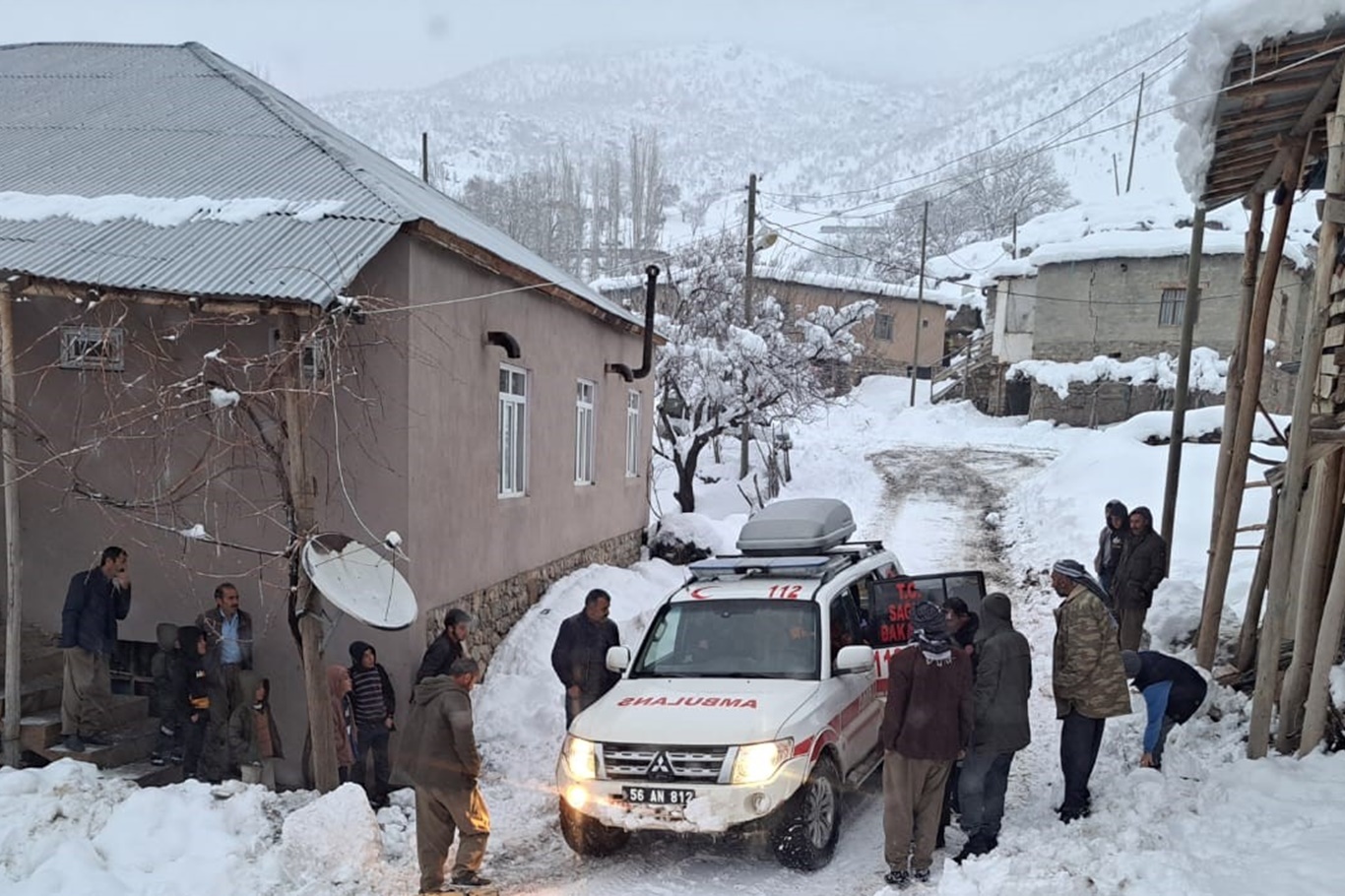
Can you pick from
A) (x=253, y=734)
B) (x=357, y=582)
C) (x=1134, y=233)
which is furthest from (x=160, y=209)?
(x=1134, y=233)

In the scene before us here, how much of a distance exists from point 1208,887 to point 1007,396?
3403cm

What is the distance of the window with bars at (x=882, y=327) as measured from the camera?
47.2 metres

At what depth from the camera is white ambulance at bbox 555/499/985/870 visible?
19.6 ft

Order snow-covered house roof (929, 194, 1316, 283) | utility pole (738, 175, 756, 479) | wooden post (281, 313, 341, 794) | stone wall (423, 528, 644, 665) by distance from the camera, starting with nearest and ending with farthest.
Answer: wooden post (281, 313, 341, 794)
stone wall (423, 528, 644, 665)
utility pole (738, 175, 756, 479)
snow-covered house roof (929, 194, 1316, 283)

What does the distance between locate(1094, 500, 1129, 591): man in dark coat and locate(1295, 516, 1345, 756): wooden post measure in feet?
11.8

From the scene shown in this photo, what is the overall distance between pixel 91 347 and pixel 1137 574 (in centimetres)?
1005

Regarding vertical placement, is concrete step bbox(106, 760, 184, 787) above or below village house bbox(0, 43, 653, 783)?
below

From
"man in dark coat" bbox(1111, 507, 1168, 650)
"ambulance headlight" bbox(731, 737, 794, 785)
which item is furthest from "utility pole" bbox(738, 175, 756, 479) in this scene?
"ambulance headlight" bbox(731, 737, 794, 785)

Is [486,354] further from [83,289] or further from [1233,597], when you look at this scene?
[1233,597]

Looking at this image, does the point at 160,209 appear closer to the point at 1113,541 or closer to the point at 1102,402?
the point at 1113,541

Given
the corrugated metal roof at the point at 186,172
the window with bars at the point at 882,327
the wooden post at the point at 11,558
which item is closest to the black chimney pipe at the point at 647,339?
the corrugated metal roof at the point at 186,172

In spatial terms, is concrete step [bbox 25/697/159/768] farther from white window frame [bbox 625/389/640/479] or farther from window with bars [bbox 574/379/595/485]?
white window frame [bbox 625/389/640/479]

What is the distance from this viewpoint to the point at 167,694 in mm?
8328

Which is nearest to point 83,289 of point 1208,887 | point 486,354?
point 486,354
